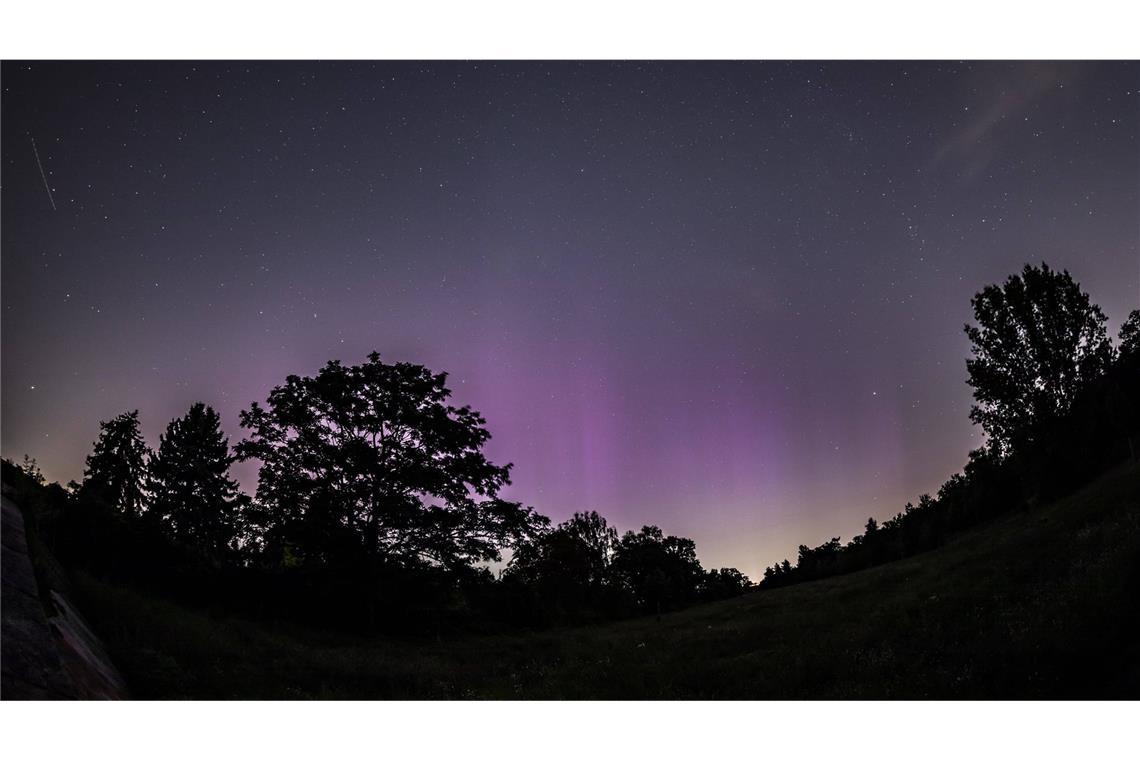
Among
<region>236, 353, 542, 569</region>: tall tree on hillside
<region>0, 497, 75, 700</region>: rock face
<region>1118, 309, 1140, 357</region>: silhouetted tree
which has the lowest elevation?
<region>0, 497, 75, 700</region>: rock face

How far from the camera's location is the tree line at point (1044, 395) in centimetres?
2997

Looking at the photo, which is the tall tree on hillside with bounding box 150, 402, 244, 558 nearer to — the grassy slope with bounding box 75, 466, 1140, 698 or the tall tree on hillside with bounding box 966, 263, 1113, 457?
the grassy slope with bounding box 75, 466, 1140, 698

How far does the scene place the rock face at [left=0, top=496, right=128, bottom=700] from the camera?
5.15 m

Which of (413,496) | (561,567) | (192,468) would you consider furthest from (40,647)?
(192,468)

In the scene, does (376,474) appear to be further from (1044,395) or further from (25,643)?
(1044,395)

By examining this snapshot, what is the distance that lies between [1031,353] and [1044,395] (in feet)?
9.42

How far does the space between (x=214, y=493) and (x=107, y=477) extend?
9.66m

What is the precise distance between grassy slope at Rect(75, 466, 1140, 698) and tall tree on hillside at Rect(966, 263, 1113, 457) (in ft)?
65.0

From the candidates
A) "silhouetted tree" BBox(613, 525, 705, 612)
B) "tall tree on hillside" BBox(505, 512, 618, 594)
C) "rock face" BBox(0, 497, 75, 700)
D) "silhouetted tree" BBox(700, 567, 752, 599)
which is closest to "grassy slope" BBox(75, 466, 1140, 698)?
"rock face" BBox(0, 497, 75, 700)

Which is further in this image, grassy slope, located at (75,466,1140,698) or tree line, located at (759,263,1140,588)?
tree line, located at (759,263,1140,588)

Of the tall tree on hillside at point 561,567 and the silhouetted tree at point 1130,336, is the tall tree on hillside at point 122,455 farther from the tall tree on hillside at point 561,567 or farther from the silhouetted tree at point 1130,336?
the silhouetted tree at point 1130,336

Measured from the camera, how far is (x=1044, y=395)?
34.1 m

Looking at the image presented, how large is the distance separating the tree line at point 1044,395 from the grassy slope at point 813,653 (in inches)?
609

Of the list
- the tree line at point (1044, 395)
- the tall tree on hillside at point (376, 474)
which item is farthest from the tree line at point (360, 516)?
the tree line at point (1044, 395)
